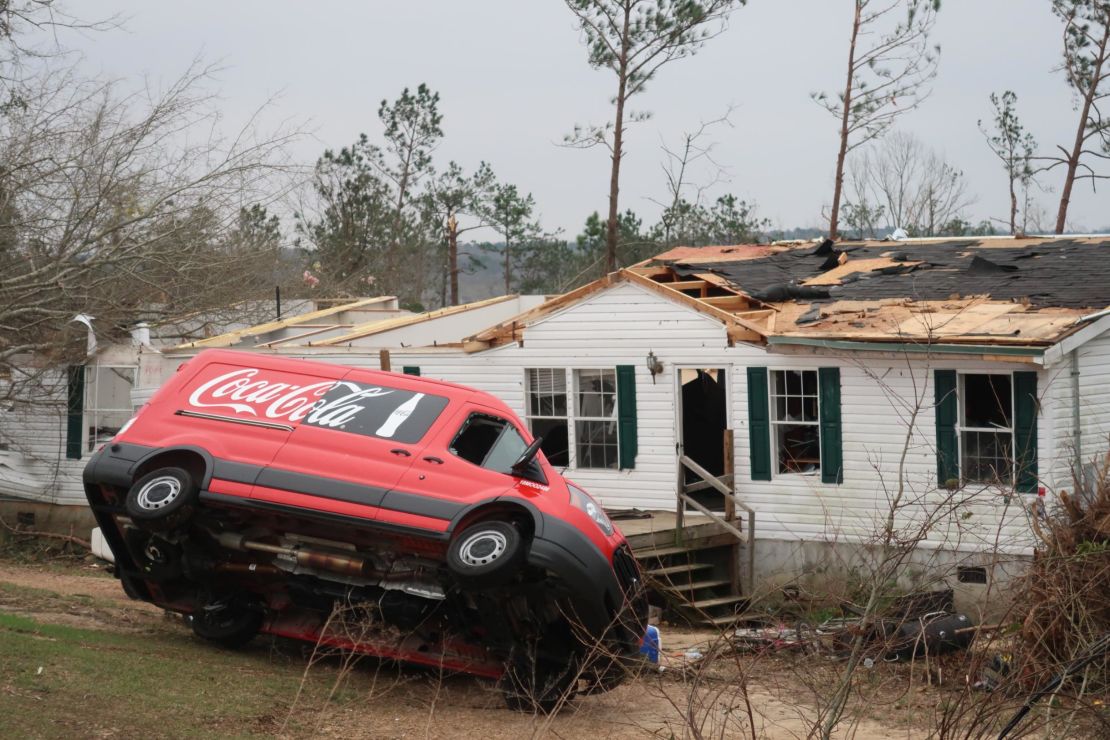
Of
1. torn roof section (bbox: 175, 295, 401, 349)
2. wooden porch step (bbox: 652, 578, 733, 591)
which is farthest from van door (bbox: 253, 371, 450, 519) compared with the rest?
torn roof section (bbox: 175, 295, 401, 349)

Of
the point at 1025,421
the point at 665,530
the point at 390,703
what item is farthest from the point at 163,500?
the point at 1025,421

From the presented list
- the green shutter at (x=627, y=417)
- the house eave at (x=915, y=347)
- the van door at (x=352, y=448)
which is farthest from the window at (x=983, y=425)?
the van door at (x=352, y=448)

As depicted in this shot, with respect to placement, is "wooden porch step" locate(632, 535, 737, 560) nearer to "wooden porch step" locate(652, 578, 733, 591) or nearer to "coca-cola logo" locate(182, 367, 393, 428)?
"wooden porch step" locate(652, 578, 733, 591)

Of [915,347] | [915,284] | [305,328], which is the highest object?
[915,284]

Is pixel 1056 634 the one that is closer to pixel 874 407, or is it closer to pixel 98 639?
pixel 874 407

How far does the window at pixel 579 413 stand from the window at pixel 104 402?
7.40m

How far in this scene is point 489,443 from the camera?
37.1 feet

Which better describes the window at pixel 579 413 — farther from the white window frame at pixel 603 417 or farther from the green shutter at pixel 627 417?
the green shutter at pixel 627 417

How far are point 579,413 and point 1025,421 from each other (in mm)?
6329

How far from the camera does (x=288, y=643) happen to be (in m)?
12.7

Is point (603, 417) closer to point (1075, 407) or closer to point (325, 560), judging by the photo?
point (1075, 407)

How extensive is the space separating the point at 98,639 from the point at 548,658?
4.24 metres

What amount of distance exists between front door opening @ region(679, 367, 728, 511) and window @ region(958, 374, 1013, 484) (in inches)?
152

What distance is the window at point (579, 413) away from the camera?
726 inches
